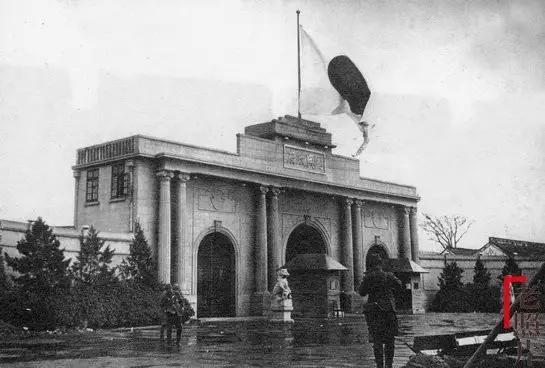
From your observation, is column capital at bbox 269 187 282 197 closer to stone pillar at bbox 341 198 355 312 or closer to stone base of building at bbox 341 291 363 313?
stone pillar at bbox 341 198 355 312

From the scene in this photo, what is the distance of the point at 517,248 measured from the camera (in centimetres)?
5716

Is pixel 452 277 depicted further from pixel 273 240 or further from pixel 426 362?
pixel 426 362

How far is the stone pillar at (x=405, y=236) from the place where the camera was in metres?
47.1

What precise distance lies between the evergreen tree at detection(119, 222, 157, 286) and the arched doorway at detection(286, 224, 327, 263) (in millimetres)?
12269

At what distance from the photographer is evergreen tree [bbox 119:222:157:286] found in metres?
29.8

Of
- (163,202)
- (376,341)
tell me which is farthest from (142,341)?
(163,202)

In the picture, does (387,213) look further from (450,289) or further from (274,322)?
(274,322)

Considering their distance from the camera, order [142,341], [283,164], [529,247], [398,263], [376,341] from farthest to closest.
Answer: [529,247]
[398,263]
[283,164]
[142,341]
[376,341]

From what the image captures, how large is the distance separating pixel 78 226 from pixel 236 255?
8.30 meters

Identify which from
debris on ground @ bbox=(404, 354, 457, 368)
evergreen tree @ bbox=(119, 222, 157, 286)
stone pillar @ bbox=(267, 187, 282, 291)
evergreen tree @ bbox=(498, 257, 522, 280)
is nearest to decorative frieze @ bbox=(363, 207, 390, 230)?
evergreen tree @ bbox=(498, 257, 522, 280)

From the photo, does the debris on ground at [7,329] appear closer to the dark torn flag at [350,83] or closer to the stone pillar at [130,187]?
the stone pillar at [130,187]

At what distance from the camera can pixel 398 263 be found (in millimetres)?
41688

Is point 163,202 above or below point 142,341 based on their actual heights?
above

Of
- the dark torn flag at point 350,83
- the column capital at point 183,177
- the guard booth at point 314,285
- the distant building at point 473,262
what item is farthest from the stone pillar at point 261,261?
the distant building at point 473,262
